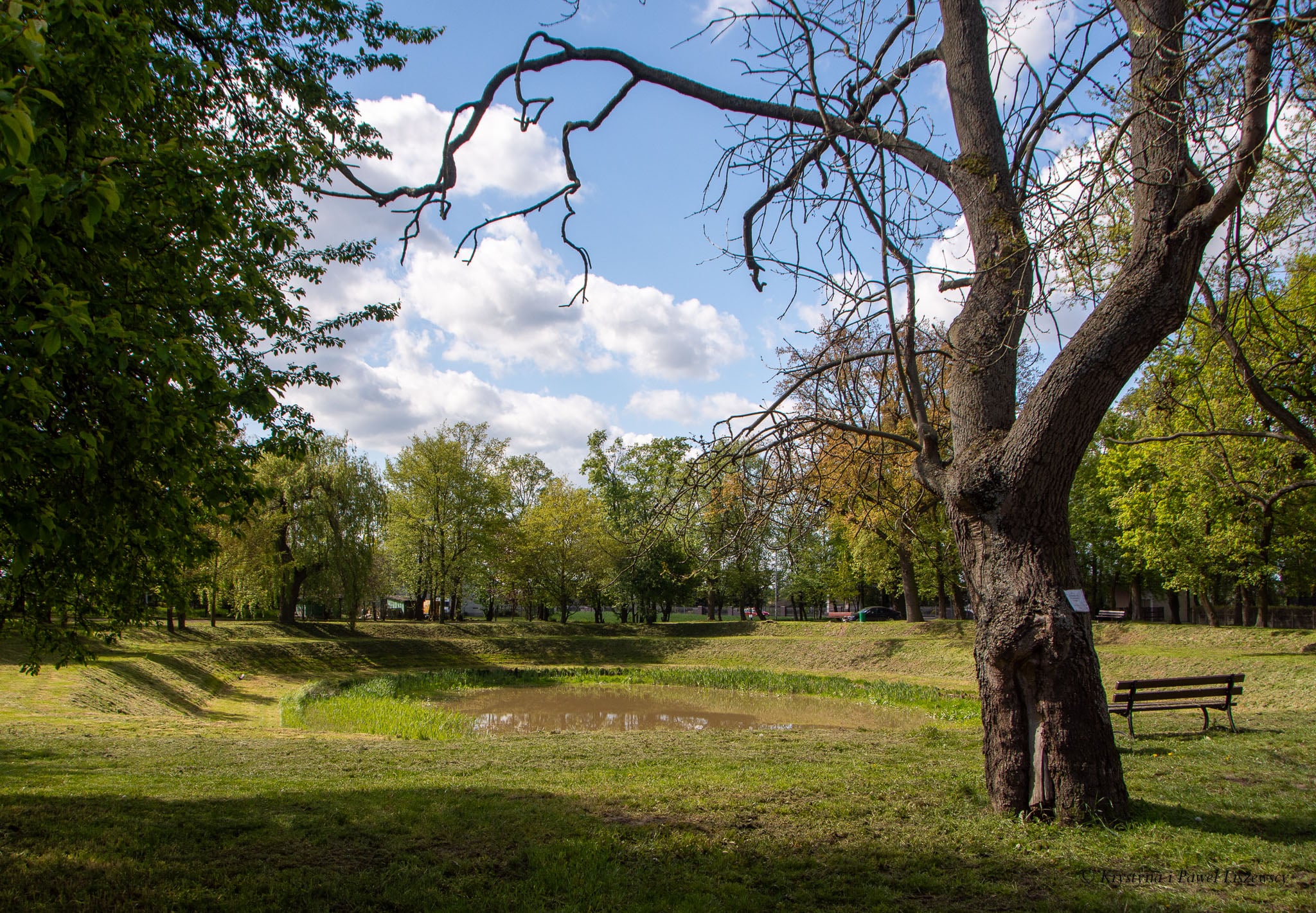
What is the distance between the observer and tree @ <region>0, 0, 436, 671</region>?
292cm

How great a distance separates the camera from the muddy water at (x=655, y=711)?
51.9ft

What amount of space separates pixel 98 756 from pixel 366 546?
23.6 metres

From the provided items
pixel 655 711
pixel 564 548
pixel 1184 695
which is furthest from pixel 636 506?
A: pixel 1184 695

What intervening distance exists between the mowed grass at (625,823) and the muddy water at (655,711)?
3554 millimetres

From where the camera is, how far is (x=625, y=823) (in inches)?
226

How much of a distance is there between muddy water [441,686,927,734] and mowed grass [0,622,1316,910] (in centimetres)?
355

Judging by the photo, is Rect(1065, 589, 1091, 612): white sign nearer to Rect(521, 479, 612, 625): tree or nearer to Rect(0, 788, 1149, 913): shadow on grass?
Rect(0, 788, 1149, 913): shadow on grass

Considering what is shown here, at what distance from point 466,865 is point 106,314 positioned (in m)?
3.77

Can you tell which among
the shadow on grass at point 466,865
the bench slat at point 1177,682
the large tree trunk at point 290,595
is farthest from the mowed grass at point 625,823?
the large tree trunk at point 290,595

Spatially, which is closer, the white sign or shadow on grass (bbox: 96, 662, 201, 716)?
the white sign

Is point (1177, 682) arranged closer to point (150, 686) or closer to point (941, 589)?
point (150, 686)

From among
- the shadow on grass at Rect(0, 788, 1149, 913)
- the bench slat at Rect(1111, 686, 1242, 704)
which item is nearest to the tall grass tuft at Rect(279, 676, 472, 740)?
the shadow on grass at Rect(0, 788, 1149, 913)

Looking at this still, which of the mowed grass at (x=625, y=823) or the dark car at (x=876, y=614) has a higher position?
the mowed grass at (x=625, y=823)

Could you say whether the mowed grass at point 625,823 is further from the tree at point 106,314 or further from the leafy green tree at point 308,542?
the leafy green tree at point 308,542
